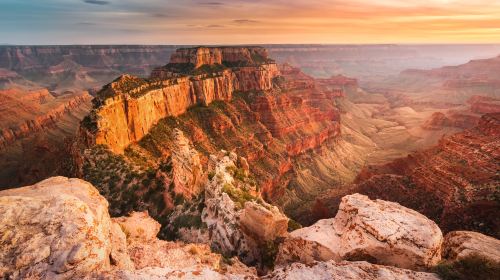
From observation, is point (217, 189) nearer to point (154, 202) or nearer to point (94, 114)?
point (154, 202)

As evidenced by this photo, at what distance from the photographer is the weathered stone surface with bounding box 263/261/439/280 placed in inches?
672

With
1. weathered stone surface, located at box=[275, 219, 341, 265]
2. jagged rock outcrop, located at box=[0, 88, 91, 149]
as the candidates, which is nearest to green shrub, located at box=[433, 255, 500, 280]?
weathered stone surface, located at box=[275, 219, 341, 265]

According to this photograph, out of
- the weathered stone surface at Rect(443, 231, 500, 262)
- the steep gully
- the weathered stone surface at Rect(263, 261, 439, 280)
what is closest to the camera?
the weathered stone surface at Rect(263, 261, 439, 280)

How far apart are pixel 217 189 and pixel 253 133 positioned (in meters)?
61.9

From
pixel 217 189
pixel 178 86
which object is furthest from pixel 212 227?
pixel 178 86

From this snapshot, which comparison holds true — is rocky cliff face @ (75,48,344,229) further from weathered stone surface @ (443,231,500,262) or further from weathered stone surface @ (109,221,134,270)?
weathered stone surface @ (443,231,500,262)

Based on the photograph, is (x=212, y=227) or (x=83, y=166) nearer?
(x=212, y=227)

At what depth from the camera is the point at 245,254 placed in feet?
91.9

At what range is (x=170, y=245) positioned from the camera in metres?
23.0

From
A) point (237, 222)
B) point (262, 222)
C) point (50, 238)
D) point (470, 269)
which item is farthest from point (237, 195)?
point (470, 269)

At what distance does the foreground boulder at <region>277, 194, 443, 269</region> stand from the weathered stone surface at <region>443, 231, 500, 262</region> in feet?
6.68

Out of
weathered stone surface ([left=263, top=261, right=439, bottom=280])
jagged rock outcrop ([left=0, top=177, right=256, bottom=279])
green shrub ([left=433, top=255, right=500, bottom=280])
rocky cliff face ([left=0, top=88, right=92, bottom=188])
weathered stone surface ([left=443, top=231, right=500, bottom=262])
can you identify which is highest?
jagged rock outcrop ([left=0, top=177, right=256, bottom=279])

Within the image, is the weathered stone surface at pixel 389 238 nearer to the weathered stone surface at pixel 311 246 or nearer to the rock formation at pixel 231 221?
the weathered stone surface at pixel 311 246

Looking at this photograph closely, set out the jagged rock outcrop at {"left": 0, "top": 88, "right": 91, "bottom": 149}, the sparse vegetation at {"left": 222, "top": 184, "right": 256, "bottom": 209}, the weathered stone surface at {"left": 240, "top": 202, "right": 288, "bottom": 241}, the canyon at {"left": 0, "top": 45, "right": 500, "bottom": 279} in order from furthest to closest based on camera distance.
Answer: the jagged rock outcrop at {"left": 0, "top": 88, "right": 91, "bottom": 149} < the sparse vegetation at {"left": 222, "top": 184, "right": 256, "bottom": 209} < the weathered stone surface at {"left": 240, "top": 202, "right": 288, "bottom": 241} < the canyon at {"left": 0, "top": 45, "right": 500, "bottom": 279}
